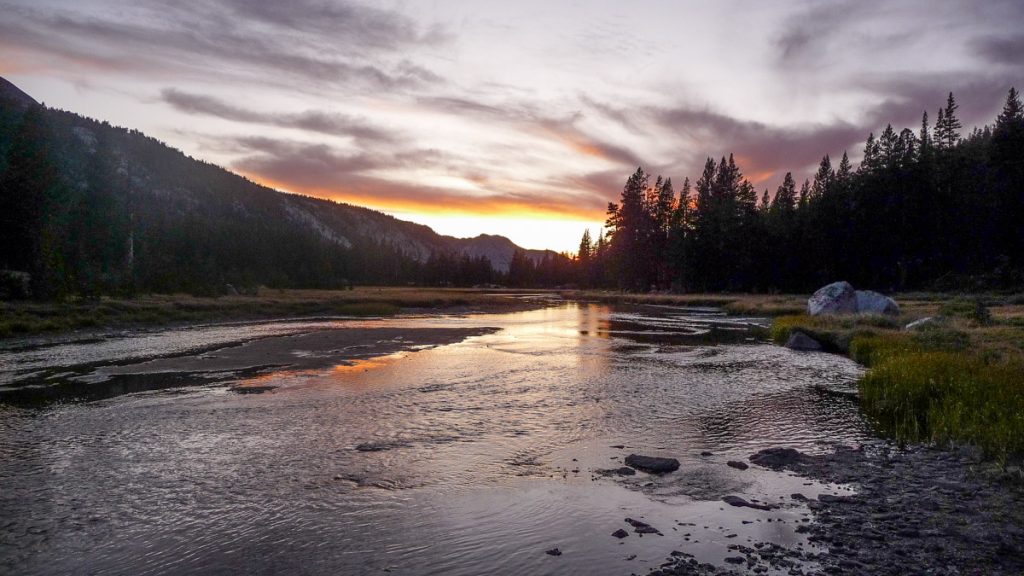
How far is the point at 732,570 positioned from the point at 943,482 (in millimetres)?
5651

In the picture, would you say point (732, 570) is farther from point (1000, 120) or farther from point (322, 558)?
point (1000, 120)

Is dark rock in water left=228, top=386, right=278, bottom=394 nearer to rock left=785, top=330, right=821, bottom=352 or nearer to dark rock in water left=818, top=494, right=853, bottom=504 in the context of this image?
dark rock in water left=818, top=494, right=853, bottom=504

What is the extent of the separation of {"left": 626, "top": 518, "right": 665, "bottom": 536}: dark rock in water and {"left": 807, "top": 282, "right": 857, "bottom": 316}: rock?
38.9 metres

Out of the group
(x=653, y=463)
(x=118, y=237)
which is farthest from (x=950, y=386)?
(x=118, y=237)

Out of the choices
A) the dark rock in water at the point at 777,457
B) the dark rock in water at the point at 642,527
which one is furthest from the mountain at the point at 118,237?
the dark rock in water at the point at 777,457

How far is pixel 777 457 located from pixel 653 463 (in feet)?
8.91

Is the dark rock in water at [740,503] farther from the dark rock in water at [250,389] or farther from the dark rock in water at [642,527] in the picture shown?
the dark rock in water at [250,389]

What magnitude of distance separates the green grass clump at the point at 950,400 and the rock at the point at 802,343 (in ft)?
37.6

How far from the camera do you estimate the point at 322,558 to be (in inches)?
291

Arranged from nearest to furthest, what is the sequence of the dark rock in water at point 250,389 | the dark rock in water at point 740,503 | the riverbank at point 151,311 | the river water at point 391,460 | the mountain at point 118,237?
the river water at point 391,460
the dark rock in water at point 740,503
the dark rock in water at point 250,389
the riverbank at point 151,311
the mountain at point 118,237

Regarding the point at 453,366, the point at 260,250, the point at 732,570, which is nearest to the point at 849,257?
the point at 453,366

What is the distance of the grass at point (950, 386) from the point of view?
1168cm

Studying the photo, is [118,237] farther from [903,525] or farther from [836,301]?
[903,525]

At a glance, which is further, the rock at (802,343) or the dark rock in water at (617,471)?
the rock at (802,343)
